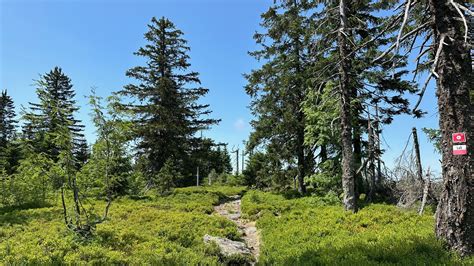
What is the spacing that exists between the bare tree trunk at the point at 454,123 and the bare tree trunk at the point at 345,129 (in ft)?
19.7

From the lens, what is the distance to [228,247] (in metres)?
7.81

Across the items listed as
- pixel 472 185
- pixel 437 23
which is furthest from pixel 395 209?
pixel 437 23

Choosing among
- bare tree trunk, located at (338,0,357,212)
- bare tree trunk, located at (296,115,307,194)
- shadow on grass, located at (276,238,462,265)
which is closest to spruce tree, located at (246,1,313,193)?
bare tree trunk, located at (296,115,307,194)

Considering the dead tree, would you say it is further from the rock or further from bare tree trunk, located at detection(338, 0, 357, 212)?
Answer: bare tree trunk, located at detection(338, 0, 357, 212)

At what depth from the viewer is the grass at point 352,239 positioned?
5.20m

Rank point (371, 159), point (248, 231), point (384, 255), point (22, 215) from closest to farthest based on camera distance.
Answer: point (384, 255) → point (248, 231) → point (22, 215) → point (371, 159)

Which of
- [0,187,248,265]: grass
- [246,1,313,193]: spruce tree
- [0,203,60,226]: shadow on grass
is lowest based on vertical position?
[0,187,248,265]: grass

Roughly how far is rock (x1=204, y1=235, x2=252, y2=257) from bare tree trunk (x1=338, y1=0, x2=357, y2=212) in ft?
16.8

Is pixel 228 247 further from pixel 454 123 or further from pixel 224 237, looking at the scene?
pixel 454 123

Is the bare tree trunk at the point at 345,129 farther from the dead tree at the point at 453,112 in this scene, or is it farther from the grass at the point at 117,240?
the dead tree at the point at 453,112

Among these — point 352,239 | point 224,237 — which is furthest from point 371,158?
point 224,237

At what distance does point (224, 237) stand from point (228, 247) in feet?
4.32

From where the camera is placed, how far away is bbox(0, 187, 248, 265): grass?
6191 millimetres

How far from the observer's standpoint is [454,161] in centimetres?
506
